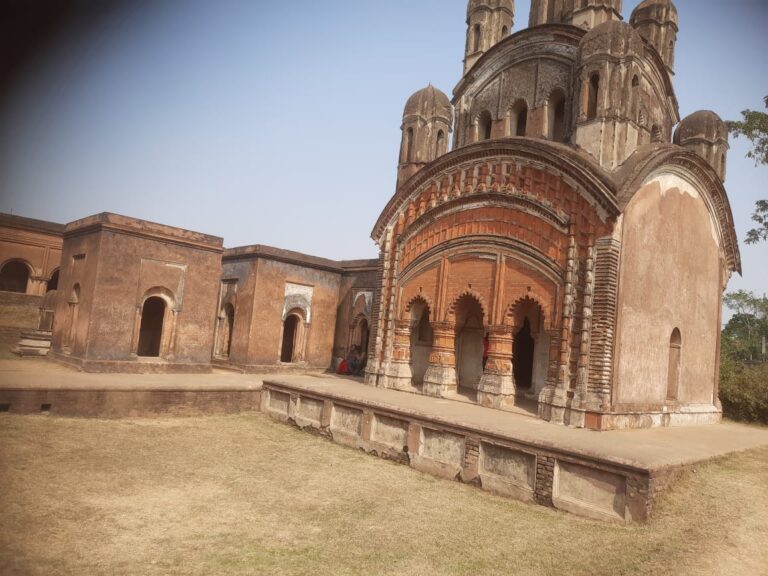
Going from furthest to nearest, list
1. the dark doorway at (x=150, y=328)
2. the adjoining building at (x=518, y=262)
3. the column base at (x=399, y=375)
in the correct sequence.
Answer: the dark doorway at (x=150, y=328)
the column base at (x=399, y=375)
the adjoining building at (x=518, y=262)

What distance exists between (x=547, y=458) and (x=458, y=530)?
1720 mm

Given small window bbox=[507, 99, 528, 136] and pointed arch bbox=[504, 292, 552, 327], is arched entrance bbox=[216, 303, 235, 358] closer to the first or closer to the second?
pointed arch bbox=[504, 292, 552, 327]

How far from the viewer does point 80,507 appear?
19.5 feet

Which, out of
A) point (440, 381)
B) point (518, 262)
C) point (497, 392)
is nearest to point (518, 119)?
point (518, 262)

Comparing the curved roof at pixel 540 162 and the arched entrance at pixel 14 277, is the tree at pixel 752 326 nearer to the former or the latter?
the curved roof at pixel 540 162

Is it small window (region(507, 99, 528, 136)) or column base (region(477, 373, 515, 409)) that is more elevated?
small window (region(507, 99, 528, 136))

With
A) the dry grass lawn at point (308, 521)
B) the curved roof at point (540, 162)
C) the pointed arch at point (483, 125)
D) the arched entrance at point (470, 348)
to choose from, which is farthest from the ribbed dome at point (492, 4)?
the dry grass lawn at point (308, 521)

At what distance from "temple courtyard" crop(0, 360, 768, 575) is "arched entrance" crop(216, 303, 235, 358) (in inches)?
231

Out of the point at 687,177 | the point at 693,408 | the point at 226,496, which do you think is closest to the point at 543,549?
the point at 226,496

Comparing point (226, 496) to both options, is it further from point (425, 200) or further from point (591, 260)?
point (425, 200)

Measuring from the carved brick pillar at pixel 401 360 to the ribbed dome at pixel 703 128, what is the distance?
26.8 feet

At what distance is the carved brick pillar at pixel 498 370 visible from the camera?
1093 cm

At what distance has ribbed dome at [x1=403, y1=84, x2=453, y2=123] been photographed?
14.8 metres

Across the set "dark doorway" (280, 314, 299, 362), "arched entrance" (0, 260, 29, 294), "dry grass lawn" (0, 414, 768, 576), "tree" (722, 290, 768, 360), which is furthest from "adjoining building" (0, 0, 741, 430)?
"tree" (722, 290, 768, 360)
